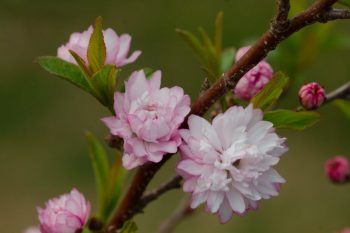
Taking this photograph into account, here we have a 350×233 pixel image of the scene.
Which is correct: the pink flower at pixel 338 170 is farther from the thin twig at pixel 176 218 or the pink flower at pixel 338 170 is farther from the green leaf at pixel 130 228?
the green leaf at pixel 130 228

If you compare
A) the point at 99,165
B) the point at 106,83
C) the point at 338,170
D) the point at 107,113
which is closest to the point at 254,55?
the point at 106,83

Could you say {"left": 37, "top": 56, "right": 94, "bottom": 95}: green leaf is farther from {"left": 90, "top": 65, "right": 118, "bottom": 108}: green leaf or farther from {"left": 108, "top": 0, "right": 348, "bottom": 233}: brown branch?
{"left": 108, "top": 0, "right": 348, "bottom": 233}: brown branch

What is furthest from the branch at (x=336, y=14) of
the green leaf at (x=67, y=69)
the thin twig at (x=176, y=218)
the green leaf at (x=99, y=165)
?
the thin twig at (x=176, y=218)

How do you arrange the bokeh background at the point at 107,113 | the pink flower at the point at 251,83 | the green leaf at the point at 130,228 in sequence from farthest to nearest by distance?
1. the bokeh background at the point at 107,113
2. the pink flower at the point at 251,83
3. the green leaf at the point at 130,228

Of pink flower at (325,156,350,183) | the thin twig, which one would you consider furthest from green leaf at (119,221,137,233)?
pink flower at (325,156,350,183)

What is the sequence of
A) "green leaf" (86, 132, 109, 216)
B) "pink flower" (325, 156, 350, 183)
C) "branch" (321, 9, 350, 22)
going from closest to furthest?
"branch" (321, 9, 350, 22), "green leaf" (86, 132, 109, 216), "pink flower" (325, 156, 350, 183)

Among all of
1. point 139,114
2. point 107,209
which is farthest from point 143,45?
point 139,114
